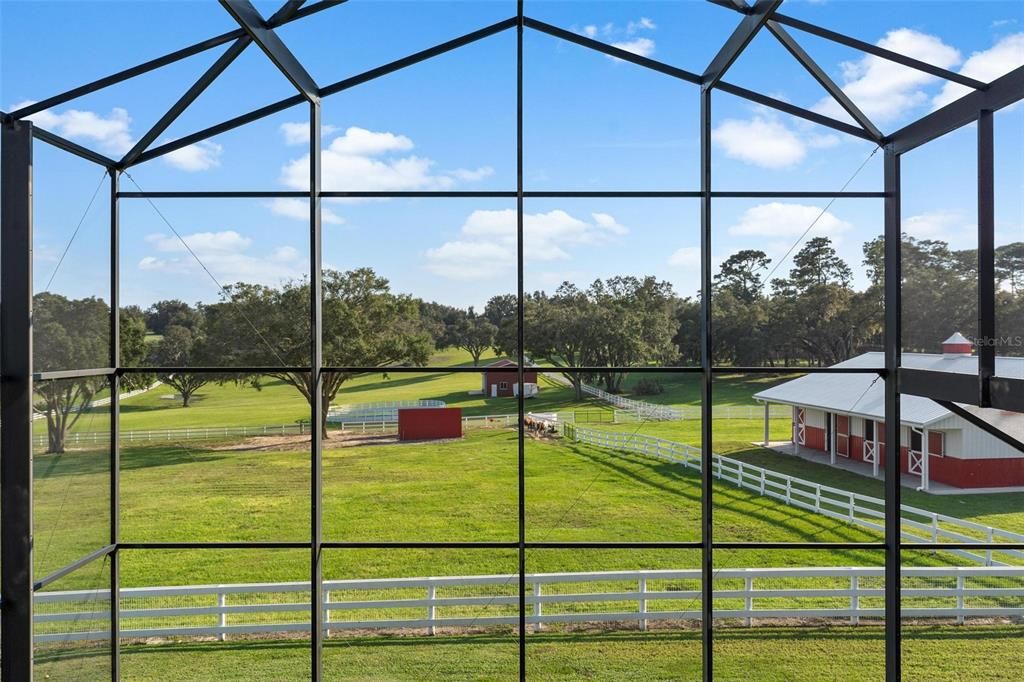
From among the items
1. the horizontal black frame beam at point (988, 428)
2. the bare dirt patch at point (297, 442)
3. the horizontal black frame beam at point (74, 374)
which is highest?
the horizontal black frame beam at point (74, 374)

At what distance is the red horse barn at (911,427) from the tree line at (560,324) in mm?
294

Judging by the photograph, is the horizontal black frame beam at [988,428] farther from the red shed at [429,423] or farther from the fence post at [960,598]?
the red shed at [429,423]

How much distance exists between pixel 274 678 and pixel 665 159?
8864 millimetres

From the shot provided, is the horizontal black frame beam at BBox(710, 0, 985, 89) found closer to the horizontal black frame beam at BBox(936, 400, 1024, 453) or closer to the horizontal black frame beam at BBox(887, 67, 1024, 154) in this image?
the horizontal black frame beam at BBox(887, 67, 1024, 154)

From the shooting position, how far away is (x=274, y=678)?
6.98 metres

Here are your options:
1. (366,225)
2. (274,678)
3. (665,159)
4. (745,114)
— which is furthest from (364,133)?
(274,678)

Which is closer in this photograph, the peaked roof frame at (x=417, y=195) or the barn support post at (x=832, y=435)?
the peaked roof frame at (x=417, y=195)

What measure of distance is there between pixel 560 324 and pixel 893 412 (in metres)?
3.88

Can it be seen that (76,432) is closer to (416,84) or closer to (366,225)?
(366,225)

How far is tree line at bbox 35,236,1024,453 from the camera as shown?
4.97 meters

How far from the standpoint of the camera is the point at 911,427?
6234mm

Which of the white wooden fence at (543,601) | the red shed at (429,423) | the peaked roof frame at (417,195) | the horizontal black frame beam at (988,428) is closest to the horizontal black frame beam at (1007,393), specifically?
the peaked roof frame at (417,195)

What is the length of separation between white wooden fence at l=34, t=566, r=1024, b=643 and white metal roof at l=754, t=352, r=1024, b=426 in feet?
5.00

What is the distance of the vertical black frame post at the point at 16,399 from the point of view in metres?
4.11
